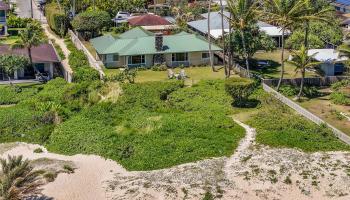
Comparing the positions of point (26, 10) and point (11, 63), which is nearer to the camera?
point (11, 63)

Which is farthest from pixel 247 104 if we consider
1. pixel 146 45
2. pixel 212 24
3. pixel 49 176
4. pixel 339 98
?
pixel 212 24

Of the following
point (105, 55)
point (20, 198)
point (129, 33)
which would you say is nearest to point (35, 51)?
point (105, 55)

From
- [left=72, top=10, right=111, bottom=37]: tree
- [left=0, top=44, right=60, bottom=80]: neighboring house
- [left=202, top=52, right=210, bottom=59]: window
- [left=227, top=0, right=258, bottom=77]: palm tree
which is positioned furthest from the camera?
[left=72, top=10, right=111, bottom=37]: tree

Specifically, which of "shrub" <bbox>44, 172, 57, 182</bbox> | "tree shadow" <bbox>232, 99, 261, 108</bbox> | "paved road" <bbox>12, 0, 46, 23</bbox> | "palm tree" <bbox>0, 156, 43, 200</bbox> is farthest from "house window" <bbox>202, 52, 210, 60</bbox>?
"paved road" <bbox>12, 0, 46, 23</bbox>

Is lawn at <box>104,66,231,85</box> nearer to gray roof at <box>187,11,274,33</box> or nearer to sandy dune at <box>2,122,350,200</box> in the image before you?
gray roof at <box>187,11,274,33</box>

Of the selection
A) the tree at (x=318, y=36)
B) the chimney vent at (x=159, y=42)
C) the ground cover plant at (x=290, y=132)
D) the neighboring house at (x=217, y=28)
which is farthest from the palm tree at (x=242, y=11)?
the neighboring house at (x=217, y=28)

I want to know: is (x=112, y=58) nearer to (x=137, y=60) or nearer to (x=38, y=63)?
(x=137, y=60)

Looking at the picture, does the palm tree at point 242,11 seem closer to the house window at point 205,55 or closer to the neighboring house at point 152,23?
the house window at point 205,55
